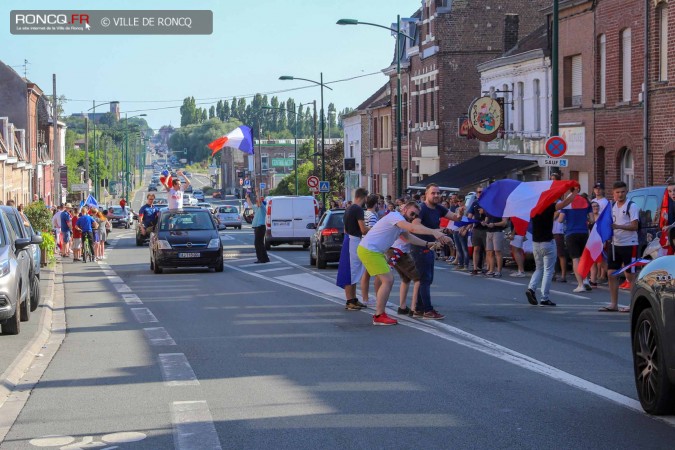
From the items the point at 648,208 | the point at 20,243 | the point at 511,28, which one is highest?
the point at 511,28

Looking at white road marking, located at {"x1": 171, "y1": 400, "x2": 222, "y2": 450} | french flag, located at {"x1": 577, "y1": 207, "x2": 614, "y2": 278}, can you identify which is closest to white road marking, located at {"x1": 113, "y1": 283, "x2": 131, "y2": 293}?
french flag, located at {"x1": 577, "y1": 207, "x2": 614, "y2": 278}

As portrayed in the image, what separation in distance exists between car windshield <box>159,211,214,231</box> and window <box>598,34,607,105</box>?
12.6 metres

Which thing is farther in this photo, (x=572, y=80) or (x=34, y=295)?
(x=572, y=80)

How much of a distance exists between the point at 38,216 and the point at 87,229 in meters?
2.84

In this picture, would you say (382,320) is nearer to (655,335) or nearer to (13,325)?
(13,325)

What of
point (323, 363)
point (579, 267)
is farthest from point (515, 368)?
point (579, 267)

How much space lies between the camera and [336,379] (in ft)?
34.0

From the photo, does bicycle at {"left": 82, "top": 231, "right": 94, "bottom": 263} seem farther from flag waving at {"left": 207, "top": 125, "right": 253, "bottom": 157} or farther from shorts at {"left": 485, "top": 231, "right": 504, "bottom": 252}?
flag waving at {"left": 207, "top": 125, "right": 253, "bottom": 157}

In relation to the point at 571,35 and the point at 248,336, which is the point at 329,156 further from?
the point at 248,336

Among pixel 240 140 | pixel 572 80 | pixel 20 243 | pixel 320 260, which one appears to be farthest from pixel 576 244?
pixel 240 140

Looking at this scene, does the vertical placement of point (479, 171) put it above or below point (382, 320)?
above

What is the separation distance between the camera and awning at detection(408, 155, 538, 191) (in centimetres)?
3988

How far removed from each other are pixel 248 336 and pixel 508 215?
19.6 feet

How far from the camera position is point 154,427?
835cm
